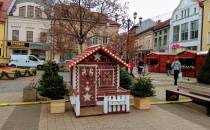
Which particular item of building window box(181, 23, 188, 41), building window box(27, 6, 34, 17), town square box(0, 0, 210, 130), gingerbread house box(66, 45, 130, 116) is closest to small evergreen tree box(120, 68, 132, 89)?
town square box(0, 0, 210, 130)

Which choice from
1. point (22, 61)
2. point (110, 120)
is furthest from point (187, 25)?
point (110, 120)

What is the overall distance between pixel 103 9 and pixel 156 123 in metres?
10.1

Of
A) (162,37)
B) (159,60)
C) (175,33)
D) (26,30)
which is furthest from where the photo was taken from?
(162,37)

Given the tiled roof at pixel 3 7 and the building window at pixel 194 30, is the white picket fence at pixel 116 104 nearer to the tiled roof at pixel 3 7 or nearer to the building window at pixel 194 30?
the building window at pixel 194 30

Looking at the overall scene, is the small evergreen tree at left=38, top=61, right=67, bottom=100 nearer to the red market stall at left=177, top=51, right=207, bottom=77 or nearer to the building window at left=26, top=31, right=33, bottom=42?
the red market stall at left=177, top=51, right=207, bottom=77

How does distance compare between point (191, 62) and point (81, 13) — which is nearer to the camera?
point (81, 13)

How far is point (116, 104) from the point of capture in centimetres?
896

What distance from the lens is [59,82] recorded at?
9.26 meters

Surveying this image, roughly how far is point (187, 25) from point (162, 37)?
11.0 m

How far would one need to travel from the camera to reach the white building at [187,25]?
34.8 m

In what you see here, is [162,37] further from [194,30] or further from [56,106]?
[56,106]

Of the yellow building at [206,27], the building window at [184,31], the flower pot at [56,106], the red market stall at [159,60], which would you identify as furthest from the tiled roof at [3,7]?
the flower pot at [56,106]

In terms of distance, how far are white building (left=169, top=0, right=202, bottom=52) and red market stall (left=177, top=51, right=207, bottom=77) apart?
7.96 m

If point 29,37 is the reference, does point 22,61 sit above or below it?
below
